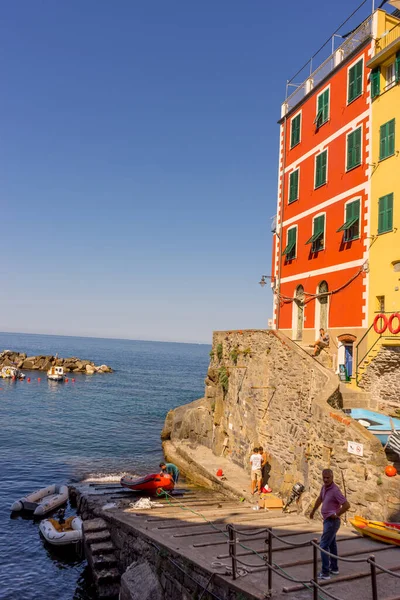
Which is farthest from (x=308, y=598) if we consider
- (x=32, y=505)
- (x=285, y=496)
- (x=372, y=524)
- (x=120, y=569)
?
(x=32, y=505)

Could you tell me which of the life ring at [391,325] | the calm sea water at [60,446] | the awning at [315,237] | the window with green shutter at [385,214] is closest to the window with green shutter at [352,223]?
the window with green shutter at [385,214]

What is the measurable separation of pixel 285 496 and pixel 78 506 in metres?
8.45

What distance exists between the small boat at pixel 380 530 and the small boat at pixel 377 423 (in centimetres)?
261

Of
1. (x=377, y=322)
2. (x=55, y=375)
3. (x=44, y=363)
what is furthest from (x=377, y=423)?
(x=44, y=363)

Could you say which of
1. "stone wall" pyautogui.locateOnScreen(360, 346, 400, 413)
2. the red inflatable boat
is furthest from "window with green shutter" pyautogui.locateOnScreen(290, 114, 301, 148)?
the red inflatable boat

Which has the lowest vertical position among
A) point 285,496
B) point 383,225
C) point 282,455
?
point 285,496

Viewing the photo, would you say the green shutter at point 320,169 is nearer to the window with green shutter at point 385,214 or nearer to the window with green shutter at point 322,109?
the window with green shutter at point 322,109

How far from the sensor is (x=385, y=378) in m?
16.0

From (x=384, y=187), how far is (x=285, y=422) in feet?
29.9

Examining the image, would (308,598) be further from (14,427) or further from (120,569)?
(14,427)

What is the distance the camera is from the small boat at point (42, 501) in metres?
19.1

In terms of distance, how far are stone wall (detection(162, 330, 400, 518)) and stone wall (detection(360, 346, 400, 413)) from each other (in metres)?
2.58

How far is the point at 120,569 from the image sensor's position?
1262 centimetres

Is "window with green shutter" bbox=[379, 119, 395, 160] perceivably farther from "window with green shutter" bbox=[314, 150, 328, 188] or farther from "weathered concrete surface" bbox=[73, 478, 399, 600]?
"weathered concrete surface" bbox=[73, 478, 399, 600]
